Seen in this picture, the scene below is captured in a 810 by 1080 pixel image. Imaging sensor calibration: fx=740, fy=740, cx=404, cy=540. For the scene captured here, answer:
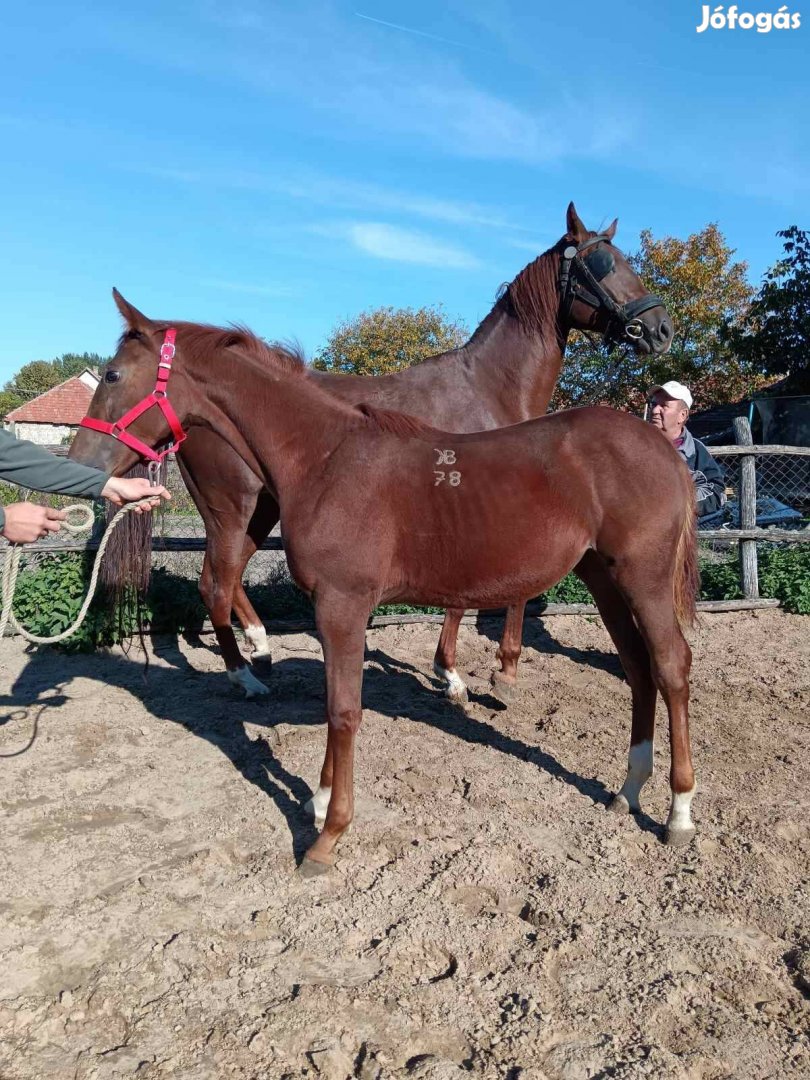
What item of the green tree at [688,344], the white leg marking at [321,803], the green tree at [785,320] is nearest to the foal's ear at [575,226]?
the white leg marking at [321,803]

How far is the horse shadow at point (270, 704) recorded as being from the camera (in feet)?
12.2

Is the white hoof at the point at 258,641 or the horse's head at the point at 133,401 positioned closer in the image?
the horse's head at the point at 133,401

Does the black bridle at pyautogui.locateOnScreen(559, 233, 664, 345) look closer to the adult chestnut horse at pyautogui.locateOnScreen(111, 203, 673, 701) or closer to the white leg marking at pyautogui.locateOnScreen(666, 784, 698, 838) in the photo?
the adult chestnut horse at pyautogui.locateOnScreen(111, 203, 673, 701)

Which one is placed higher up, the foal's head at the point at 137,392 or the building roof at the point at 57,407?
the building roof at the point at 57,407

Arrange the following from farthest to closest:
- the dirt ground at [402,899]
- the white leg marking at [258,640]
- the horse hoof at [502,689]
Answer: the white leg marking at [258,640] → the horse hoof at [502,689] → the dirt ground at [402,899]

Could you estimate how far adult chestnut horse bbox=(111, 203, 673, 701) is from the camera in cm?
464

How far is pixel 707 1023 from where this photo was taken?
2098 millimetres

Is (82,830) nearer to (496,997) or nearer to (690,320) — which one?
(496,997)

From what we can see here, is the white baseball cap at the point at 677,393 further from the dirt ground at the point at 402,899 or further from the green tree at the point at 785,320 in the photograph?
the green tree at the point at 785,320

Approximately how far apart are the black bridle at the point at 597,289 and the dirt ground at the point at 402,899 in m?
2.47

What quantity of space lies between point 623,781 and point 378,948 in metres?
1.81

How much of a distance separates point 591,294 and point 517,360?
602mm

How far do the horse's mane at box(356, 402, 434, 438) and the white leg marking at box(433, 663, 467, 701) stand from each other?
2.24 meters

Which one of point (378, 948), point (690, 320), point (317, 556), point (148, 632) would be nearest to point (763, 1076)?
point (378, 948)
